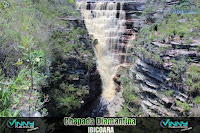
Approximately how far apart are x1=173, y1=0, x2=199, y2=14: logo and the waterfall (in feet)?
18.0

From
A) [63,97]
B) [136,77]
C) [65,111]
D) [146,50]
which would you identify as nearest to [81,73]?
[63,97]

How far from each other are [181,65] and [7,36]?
830cm

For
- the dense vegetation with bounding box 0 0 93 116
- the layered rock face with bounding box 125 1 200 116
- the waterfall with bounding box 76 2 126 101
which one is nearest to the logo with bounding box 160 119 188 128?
the layered rock face with bounding box 125 1 200 116

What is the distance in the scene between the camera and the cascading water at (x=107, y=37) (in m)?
13.3

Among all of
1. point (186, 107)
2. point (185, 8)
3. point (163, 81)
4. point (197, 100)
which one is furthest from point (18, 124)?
point (185, 8)

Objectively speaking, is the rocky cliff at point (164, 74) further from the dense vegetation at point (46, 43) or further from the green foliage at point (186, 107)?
the dense vegetation at point (46, 43)

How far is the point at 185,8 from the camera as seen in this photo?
985 cm

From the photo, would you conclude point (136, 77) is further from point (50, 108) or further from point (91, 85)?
point (50, 108)

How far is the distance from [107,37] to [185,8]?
22.1 feet

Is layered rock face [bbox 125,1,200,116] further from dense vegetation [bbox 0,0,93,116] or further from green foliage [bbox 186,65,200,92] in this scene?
dense vegetation [bbox 0,0,93,116]

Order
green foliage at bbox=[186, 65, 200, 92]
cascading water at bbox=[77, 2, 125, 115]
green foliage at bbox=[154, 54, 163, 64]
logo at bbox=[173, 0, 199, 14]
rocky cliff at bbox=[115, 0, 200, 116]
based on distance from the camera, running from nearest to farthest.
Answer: green foliage at bbox=[186, 65, 200, 92], rocky cliff at bbox=[115, 0, 200, 116], green foliage at bbox=[154, 54, 163, 64], logo at bbox=[173, 0, 199, 14], cascading water at bbox=[77, 2, 125, 115]

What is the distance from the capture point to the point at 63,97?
9.17 metres

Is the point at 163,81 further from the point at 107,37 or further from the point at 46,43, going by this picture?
the point at 107,37

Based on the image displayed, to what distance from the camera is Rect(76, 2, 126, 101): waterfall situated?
43.6 feet
